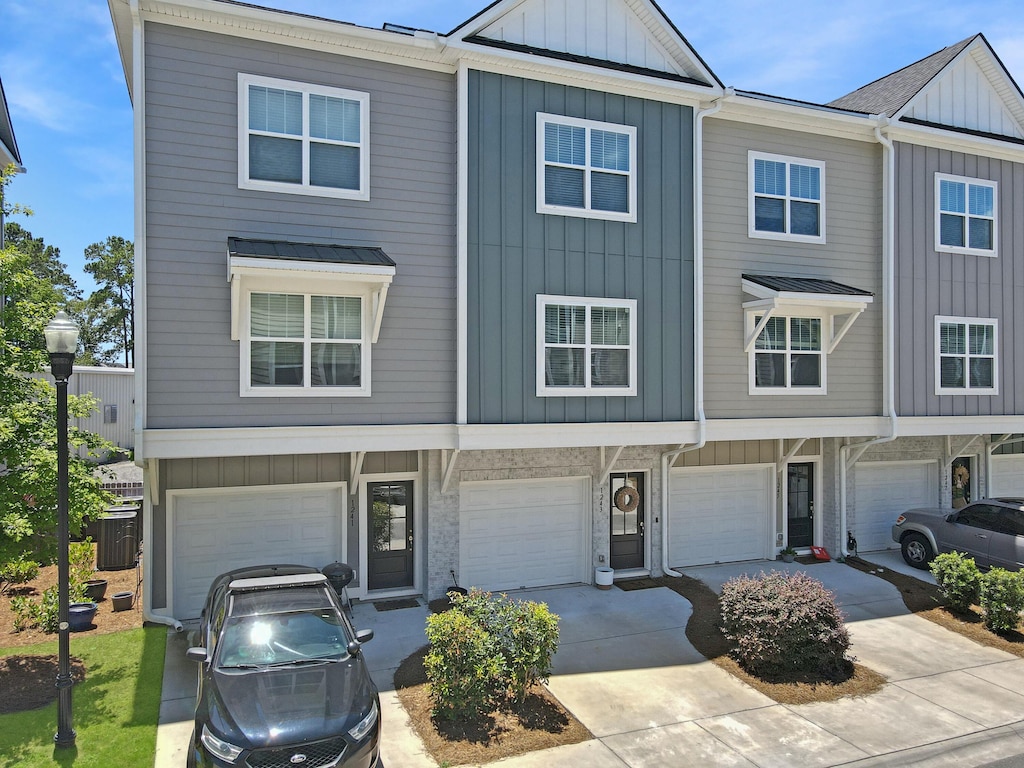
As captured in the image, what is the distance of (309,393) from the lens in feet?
35.7

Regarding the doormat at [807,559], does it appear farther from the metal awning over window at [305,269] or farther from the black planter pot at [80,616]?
the black planter pot at [80,616]

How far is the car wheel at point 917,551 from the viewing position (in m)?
14.8

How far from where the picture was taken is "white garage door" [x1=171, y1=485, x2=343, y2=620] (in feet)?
37.4

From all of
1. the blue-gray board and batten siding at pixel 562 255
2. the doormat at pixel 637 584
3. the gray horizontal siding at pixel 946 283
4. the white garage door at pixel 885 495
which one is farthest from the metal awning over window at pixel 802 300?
the doormat at pixel 637 584

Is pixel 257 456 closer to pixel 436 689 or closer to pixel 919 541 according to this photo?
pixel 436 689

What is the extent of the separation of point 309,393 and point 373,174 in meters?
3.61

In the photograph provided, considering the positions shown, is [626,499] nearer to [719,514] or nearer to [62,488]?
[719,514]

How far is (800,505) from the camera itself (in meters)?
15.8

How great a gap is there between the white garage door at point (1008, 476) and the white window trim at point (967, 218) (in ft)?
17.2

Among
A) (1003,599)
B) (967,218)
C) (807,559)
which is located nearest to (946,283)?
(967,218)

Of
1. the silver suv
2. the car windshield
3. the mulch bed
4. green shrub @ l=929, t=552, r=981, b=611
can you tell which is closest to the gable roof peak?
the car windshield

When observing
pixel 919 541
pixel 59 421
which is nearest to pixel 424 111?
pixel 59 421

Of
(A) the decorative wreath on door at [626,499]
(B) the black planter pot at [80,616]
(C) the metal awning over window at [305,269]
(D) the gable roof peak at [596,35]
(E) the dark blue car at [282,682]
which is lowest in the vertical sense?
(B) the black planter pot at [80,616]

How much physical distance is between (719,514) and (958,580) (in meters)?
4.45
